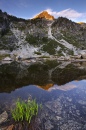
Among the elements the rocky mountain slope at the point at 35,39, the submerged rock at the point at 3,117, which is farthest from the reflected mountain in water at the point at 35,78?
the rocky mountain slope at the point at 35,39

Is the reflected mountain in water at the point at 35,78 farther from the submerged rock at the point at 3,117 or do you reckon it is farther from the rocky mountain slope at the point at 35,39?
the rocky mountain slope at the point at 35,39

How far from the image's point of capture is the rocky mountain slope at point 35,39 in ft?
434

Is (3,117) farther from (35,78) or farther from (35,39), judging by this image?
(35,39)

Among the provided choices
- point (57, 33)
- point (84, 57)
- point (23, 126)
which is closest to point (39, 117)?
point (23, 126)

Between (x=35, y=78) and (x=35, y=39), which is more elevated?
(x=35, y=39)

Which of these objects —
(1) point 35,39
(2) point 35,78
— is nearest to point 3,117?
(2) point 35,78

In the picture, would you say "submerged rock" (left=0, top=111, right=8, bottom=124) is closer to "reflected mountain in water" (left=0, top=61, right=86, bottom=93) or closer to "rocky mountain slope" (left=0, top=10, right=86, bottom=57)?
"reflected mountain in water" (left=0, top=61, right=86, bottom=93)

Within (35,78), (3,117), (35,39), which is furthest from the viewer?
(35,39)

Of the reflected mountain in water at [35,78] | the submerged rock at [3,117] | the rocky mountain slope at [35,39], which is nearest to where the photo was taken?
the submerged rock at [3,117]

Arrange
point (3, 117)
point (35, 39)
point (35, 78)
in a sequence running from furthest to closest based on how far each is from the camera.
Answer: point (35, 39) → point (35, 78) → point (3, 117)

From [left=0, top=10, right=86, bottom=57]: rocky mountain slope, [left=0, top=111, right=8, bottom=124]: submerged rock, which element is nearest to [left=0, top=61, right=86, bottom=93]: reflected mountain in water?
[left=0, top=111, right=8, bottom=124]: submerged rock

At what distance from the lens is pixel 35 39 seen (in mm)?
157625

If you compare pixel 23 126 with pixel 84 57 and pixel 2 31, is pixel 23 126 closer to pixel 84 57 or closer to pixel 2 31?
pixel 84 57

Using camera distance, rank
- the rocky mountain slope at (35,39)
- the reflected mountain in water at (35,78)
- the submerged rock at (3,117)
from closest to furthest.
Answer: the submerged rock at (3,117)
the reflected mountain in water at (35,78)
the rocky mountain slope at (35,39)
